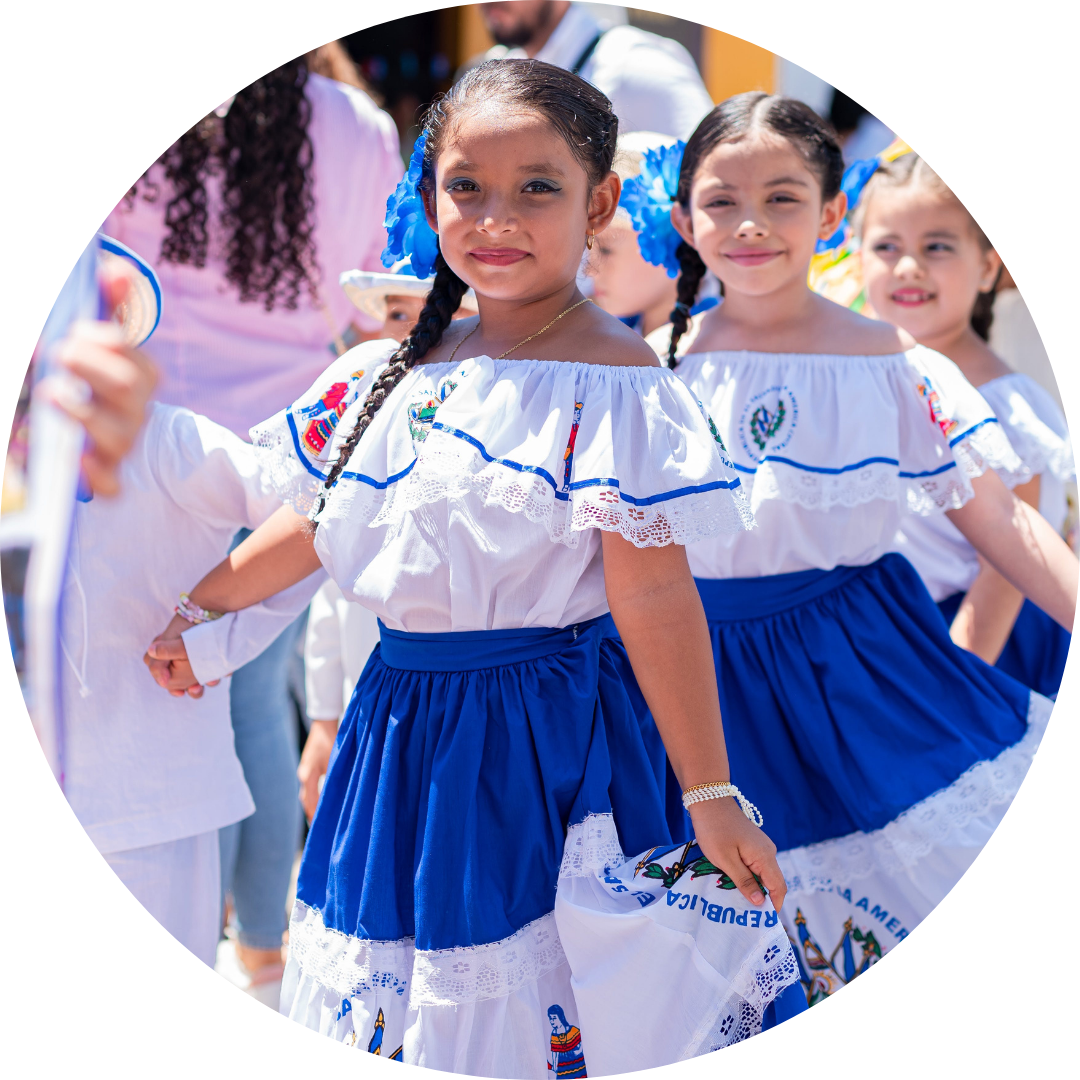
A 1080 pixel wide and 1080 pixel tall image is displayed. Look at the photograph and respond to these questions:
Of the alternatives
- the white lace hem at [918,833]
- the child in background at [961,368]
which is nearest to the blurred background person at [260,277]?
the white lace hem at [918,833]

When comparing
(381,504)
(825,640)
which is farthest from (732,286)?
(381,504)

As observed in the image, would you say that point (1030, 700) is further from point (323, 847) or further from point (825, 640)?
point (323, 847)

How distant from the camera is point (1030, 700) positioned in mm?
2027

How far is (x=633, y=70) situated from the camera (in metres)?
2.85

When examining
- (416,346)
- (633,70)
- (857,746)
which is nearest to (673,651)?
(416,346)

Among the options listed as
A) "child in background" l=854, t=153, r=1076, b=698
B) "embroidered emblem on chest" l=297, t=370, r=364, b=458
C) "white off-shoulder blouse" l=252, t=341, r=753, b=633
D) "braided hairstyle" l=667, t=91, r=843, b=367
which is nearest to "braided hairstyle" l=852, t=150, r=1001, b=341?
"child in background" l=854, t=153, r=1076, b=698

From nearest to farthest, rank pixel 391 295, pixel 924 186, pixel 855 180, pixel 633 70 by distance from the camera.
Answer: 1. pixel 855 180
2. pixel 391 295
3. pixel 924 186
4. pixel 633 70

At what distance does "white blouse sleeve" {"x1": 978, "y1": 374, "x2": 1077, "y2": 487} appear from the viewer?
2318 millimetres

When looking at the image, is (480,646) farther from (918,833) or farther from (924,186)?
(924,186)

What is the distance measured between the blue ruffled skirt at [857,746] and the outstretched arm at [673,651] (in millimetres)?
568

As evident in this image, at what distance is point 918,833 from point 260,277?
1.69 metres

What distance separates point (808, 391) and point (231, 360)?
3.85 ft

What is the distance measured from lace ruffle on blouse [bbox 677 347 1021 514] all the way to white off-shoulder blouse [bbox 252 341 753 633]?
53cm

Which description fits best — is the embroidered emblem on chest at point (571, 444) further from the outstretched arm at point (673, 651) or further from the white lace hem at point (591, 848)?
the white lace hem at point (591, 848)
